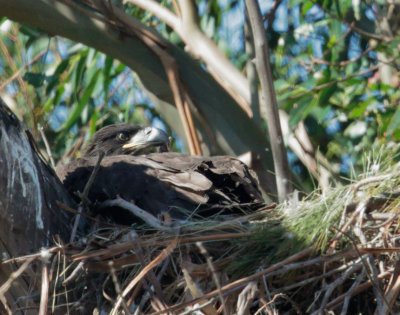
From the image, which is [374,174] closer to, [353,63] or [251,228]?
[251,228]

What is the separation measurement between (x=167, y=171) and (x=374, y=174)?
1.41 meters

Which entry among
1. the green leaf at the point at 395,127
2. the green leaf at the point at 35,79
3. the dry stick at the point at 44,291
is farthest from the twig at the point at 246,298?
the green leaf at the point at 35,79

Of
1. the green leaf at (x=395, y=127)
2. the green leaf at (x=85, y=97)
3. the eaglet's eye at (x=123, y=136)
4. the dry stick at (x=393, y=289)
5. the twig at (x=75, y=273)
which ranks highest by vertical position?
the green leaf at (x=85, y=97)

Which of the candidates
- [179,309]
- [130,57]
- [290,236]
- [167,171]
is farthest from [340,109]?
[179,309]

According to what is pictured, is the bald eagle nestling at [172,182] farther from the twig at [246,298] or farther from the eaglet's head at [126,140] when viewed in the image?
the eaglet's head at [126,140]

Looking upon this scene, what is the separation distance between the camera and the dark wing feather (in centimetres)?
516

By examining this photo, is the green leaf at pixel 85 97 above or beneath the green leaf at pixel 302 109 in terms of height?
above

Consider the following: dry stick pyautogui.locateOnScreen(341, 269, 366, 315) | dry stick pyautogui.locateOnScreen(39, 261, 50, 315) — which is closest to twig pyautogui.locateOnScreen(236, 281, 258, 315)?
dry stick pyautogui.locateOnScreen(341, 269, 366, 315)

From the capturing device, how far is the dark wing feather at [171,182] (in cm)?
516

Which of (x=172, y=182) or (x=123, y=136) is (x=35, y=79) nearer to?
(x=123, y=136)

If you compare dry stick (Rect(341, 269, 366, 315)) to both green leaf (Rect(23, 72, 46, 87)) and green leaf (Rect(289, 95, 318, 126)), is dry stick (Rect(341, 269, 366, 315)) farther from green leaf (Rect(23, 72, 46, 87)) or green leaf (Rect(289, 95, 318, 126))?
green leaf (Rect(23, 72, 46, 87))

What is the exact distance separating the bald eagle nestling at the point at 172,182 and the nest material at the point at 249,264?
Result: 45cm

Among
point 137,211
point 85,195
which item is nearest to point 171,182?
point 137,211

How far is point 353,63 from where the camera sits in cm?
853
